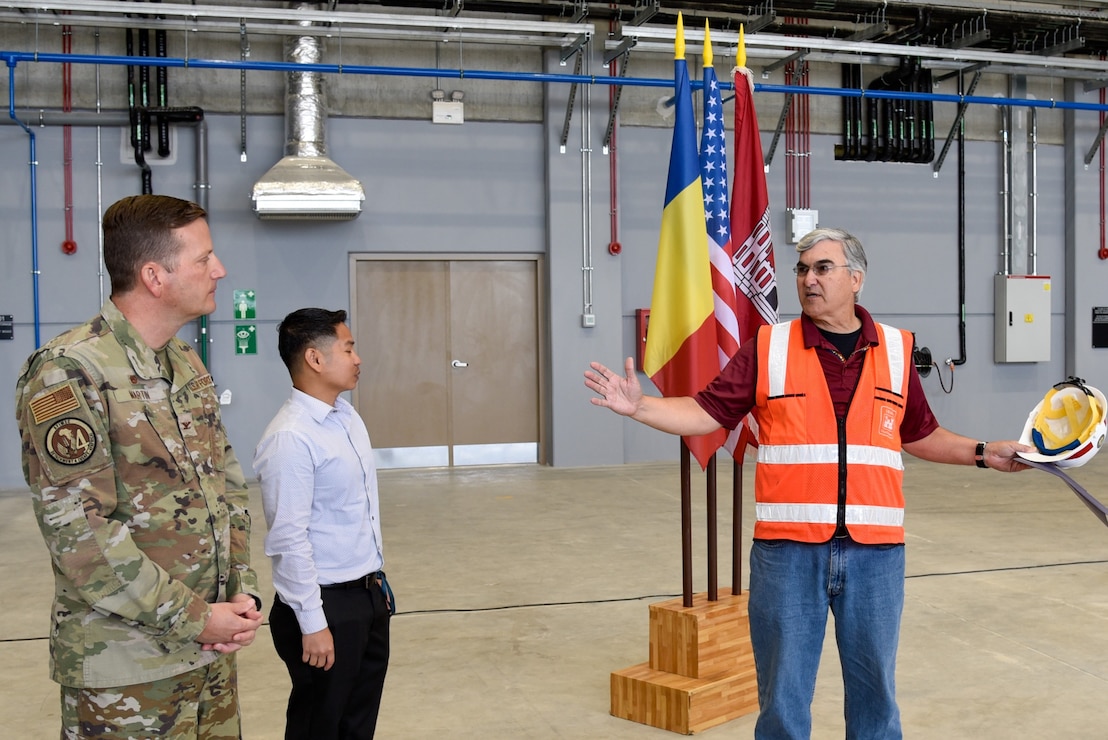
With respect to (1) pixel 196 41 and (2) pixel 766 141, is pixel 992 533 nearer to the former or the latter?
(2) pixel 766 141

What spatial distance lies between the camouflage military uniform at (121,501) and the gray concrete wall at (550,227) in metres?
7.70

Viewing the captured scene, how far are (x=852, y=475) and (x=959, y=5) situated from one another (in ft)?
29.1

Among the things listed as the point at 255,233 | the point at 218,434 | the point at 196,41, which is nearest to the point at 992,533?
the point at 218,434

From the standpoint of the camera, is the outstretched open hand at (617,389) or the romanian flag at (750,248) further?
the romanian flag at (750,248)

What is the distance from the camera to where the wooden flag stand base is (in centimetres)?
346

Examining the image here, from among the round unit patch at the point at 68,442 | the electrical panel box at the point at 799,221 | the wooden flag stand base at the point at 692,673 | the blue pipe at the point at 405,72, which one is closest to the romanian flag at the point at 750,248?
the wooden flag stand base at the point at 692,673

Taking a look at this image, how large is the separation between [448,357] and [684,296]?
6605 millimetres

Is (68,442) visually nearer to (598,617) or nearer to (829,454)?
(829,454)

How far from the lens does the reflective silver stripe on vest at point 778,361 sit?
2664mm

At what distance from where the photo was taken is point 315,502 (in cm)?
259

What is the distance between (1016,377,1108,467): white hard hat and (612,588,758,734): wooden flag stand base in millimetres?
1291

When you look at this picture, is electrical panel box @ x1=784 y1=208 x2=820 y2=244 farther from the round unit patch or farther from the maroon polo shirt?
the round unit patch

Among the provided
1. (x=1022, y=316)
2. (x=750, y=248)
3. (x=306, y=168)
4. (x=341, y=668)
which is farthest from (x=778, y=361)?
(x=1022, y=316)

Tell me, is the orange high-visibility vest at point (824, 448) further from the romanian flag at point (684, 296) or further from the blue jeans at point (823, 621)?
the romanian flag at point (684, 296)
